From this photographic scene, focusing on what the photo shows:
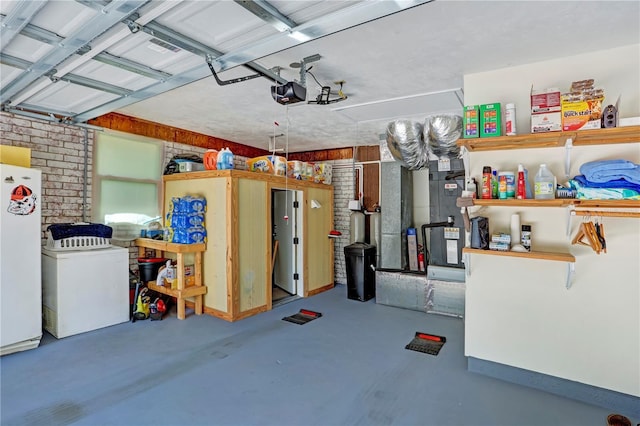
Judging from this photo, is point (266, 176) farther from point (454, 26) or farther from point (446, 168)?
point (454, 26)

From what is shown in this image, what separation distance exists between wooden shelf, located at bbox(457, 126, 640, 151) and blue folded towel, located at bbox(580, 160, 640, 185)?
0.63 feet

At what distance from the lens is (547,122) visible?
91.4 inches

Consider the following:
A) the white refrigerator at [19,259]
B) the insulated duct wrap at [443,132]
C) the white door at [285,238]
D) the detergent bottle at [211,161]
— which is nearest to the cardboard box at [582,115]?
the insulated duct wrap at [443,132]

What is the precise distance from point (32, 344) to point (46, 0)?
10.2 ft

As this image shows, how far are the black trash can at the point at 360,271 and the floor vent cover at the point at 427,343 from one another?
149 centimetres

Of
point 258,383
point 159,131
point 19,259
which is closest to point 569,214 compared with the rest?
point 258,383

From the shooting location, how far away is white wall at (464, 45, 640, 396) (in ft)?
7.71

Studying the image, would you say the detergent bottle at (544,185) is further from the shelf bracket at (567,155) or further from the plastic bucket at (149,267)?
the plastic bucket at (149,267)

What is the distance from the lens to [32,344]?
10.6 ft

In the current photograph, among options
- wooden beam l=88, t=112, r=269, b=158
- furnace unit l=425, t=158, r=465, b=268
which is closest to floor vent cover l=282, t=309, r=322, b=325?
furnace unit l=425, t=158, r=465, b=268

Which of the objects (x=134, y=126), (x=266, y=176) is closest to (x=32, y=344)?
(x=134, y=126)

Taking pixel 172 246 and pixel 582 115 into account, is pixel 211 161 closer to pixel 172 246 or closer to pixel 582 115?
pixel 172 246

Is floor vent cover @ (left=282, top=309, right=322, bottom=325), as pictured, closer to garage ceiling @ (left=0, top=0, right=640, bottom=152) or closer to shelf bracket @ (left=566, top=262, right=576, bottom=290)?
garage ceiling @ (left=0, top=0, right=640, bottom=152)

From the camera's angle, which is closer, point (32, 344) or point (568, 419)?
point (568, 419)
